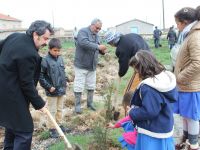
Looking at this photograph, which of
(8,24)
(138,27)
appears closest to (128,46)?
(138,27)

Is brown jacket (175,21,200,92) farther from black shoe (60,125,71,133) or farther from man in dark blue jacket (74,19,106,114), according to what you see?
man in dark blue jacket (74,19,106,114)

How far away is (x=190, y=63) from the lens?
4750 millimetres

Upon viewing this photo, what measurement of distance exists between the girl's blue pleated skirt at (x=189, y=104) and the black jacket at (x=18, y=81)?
1.84m

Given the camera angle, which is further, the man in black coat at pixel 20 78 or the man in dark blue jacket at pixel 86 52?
the man in dark blue jacket at pixel 86 52

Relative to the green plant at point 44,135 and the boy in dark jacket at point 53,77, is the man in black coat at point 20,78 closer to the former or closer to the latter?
the boy in dark jacket at point 53,77

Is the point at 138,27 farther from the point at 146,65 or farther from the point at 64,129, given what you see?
the point at 146,65

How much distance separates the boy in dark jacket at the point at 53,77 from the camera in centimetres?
584

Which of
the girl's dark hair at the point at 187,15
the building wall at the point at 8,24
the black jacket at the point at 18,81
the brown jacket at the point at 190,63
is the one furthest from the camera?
the building wall at the point at 8,24

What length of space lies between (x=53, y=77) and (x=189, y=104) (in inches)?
83.5

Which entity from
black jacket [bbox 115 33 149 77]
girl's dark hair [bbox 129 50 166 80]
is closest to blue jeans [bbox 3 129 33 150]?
girl's dark hair [bbox 129 50 166 80]

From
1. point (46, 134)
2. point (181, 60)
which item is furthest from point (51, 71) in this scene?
point (181, 60)

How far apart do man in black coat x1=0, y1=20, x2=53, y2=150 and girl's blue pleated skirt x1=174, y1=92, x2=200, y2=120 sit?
182 centimetres

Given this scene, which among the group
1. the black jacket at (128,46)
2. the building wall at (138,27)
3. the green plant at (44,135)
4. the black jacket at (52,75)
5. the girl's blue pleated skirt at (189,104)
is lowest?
the building wall at (138,27)

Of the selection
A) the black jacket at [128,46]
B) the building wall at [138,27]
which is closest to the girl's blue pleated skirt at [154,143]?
the black jacket at [128,46]
